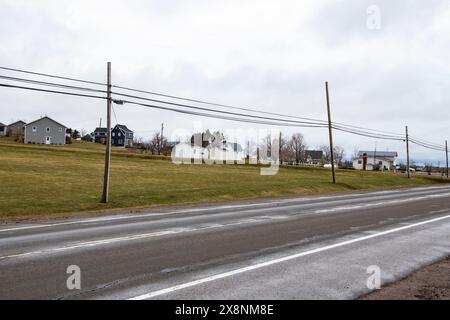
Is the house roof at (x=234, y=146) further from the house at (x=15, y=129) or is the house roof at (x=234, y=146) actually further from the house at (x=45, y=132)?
the house at (x=15, y=129)

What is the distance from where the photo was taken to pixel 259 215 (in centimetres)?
1853

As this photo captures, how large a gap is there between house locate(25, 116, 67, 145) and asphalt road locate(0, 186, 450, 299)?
84533 millimetres

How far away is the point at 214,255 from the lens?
10.1 metres

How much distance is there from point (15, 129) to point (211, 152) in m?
55.1

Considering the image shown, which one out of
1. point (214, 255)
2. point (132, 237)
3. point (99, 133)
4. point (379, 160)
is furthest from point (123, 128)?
point (214, 255)

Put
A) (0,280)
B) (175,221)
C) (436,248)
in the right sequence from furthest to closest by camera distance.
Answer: (175,221)
(436,248)
(0,280)

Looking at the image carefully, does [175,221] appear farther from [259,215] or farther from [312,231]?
[312,231]

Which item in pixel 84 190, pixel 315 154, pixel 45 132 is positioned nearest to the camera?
pixel 84 190

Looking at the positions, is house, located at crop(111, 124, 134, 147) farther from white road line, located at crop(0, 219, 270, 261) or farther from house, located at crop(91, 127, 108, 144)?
white road line, located at crop(0, 219, 270, 261)

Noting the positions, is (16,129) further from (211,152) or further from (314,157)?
(314,157)

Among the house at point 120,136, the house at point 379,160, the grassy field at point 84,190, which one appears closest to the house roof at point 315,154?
the house at point 379,160
